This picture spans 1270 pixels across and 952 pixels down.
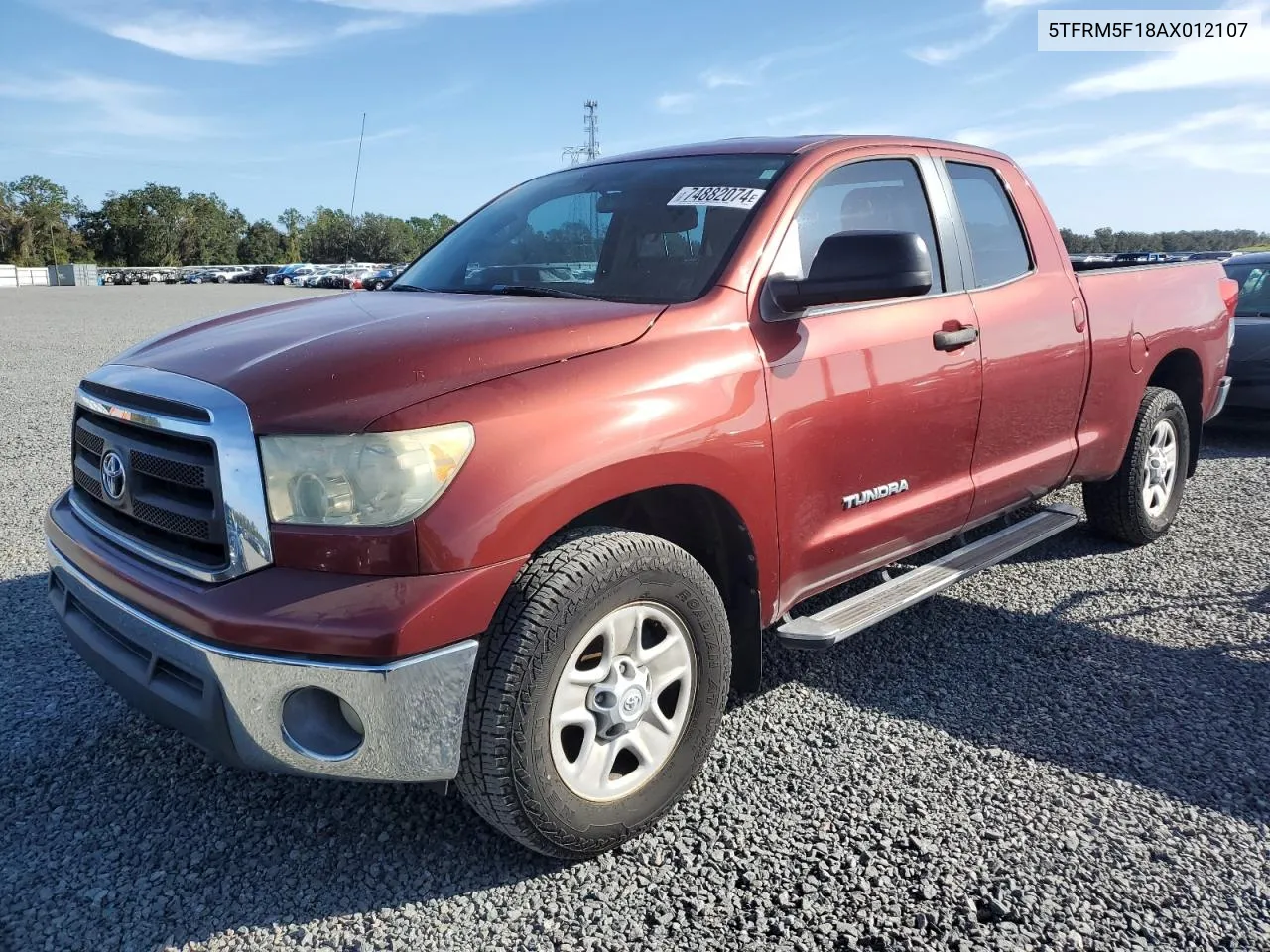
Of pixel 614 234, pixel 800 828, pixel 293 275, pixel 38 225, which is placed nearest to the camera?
pixel 800 828

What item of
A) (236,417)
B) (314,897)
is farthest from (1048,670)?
(236,417)

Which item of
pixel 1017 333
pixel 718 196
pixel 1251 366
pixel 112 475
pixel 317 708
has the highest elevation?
pixel 718 196

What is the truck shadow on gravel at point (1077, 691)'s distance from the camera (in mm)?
2891

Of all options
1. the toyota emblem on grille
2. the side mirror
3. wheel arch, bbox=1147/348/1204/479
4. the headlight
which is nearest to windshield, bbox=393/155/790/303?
the side mirror

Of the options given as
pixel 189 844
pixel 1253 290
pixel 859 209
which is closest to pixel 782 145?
pixel 859 209

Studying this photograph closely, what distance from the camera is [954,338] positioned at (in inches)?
132

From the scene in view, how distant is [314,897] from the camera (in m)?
2.34

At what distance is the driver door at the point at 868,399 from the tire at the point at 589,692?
0.49 metres

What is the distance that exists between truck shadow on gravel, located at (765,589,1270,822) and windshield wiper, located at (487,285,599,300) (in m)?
1.58

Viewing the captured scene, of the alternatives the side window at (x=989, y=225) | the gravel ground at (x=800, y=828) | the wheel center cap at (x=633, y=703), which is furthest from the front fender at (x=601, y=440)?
the side window at (x=989, y=225)

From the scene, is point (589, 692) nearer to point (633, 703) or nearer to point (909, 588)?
point (633, 703)

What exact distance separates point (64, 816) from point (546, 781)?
1425 mm

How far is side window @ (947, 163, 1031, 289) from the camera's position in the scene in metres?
3.73

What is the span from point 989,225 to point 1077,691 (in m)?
1.85
